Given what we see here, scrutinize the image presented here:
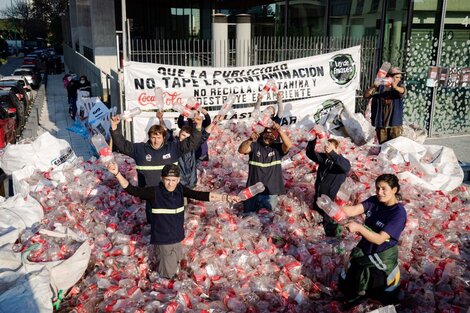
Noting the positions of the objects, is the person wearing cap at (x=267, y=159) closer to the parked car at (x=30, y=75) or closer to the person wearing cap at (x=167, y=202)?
the person wearing cap at (x=167, y=202)

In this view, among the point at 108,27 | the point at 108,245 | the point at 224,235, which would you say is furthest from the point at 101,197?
the point at 108,27

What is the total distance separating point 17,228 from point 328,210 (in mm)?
4390

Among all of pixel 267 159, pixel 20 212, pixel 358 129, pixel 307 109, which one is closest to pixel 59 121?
pixel 307 109

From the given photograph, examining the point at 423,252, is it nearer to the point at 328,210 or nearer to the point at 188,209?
the point at 328,210

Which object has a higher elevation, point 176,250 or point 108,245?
point 176,250

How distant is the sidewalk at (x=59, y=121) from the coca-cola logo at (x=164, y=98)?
253 cm

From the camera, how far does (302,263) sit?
5.82 meters

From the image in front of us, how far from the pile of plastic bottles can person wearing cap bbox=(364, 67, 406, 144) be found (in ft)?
4.82

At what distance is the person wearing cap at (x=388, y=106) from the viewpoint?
921 cm

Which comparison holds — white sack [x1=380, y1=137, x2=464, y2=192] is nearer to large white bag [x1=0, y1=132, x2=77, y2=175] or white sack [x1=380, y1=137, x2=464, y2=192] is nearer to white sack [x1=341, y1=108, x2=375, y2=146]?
white sack [x1=341, y1=108, x2=375, y2=146]

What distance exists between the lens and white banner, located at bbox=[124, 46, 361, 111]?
979cm

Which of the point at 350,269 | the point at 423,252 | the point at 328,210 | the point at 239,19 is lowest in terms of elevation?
the point at 423,252

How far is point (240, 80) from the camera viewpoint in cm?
1072

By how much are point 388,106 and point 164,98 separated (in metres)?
4.68
